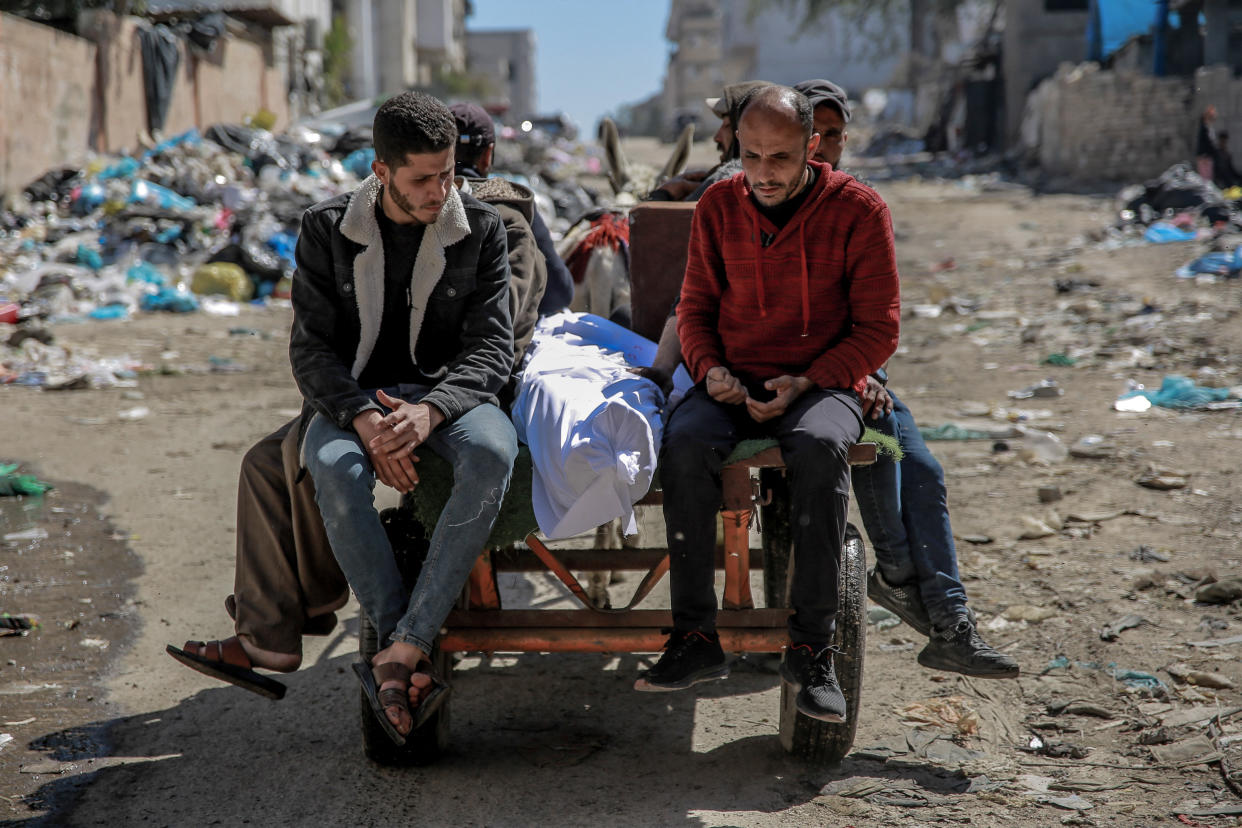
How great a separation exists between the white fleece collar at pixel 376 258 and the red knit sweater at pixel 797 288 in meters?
0.72

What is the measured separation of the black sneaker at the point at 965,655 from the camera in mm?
3275

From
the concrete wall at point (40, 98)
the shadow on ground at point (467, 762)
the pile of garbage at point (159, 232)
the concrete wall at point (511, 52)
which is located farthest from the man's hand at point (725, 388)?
the concrete wall at point (511, 52)

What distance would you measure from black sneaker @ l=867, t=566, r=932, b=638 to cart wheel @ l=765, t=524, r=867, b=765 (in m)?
0.32

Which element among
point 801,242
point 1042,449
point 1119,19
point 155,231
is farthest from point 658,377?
point 1119,19

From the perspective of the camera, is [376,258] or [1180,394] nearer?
[376,258]

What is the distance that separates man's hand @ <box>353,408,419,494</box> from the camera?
9.94 ft

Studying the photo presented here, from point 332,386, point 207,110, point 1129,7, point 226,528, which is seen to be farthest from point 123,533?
point 1129,7

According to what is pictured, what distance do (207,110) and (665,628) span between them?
72.9ft

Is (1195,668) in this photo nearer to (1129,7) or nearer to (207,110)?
(207,110)

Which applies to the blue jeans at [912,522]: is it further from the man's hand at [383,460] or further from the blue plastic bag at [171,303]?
the blue plastic bag at [171,303]

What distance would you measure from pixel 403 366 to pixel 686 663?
3.98ft

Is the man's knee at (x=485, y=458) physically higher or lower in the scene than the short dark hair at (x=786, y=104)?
lower

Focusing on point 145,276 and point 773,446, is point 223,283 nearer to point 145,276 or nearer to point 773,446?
point 145,276

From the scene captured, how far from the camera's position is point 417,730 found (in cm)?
320
